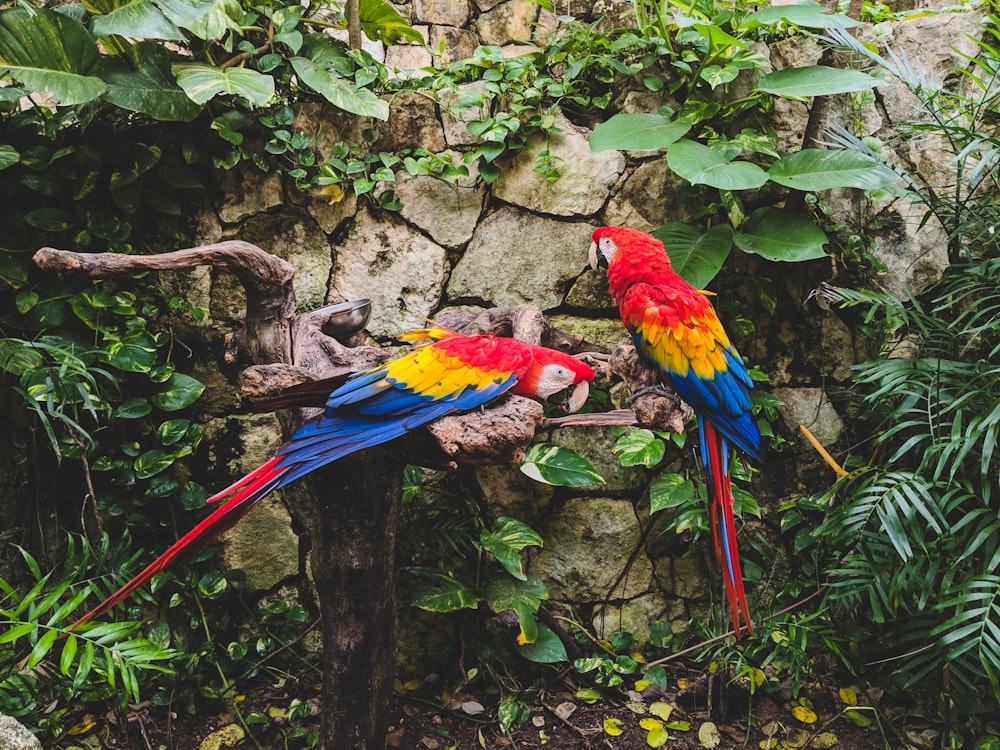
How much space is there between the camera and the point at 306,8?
2039 mm

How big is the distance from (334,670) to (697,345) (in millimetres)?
1124

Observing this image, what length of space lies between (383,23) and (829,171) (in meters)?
1.43

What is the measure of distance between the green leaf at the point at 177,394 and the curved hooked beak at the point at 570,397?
42.8 inches

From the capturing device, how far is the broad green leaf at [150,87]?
1.68 m

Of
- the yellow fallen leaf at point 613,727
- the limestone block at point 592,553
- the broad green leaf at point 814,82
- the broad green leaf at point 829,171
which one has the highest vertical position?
the broad green leaf at point 814,82

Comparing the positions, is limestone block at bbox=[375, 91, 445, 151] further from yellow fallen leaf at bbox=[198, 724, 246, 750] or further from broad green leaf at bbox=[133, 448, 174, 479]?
yellow fallen leaf at bbox=[198, 724, 246, 750]

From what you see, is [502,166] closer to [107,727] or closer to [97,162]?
[97,162]

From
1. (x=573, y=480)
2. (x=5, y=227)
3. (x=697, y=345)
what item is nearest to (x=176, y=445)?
(x=5, y=227)

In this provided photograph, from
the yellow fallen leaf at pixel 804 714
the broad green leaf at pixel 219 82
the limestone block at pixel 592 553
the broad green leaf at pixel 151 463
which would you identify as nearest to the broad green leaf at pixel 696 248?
the limestone block at pixel 592 553

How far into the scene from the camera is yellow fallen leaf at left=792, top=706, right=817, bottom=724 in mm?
1894

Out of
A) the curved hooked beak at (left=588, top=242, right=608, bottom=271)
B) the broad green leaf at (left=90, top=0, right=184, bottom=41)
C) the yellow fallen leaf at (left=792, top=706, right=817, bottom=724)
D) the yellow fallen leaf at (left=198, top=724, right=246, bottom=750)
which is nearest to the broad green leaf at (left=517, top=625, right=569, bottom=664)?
the yellow fallen leaf at (left=792, top=706, right=817, bottom=724)

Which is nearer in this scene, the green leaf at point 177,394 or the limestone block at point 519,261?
the green leaf at point 177,394

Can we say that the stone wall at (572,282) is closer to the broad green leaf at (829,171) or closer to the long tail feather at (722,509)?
the broad green leaf at (829,171)

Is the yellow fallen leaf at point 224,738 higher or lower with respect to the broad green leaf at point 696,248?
lower
